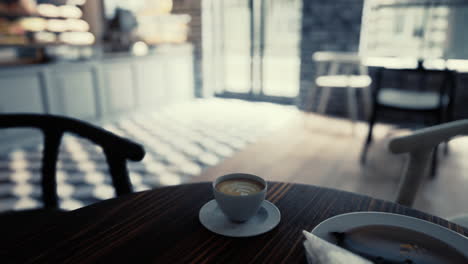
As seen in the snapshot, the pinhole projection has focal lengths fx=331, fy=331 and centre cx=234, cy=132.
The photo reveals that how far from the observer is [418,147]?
0.88 m

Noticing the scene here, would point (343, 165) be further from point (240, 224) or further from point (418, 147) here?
point (240, 224)

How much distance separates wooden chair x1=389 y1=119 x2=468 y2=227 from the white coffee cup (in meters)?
0.46

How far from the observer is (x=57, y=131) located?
1011 mm

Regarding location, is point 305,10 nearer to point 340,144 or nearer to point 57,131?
point 340,144

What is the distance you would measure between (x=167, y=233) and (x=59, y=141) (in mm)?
652

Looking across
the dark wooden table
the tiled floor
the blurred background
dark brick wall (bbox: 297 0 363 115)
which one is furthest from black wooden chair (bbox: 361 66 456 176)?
the dark wooden table

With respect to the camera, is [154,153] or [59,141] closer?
[59,141]

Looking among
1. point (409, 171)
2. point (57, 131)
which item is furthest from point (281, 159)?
point (57, 131)

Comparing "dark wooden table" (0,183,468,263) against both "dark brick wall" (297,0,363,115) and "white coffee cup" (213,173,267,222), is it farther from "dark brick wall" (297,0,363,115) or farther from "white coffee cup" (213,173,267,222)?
"dark brick wall" (297,0,363,115)

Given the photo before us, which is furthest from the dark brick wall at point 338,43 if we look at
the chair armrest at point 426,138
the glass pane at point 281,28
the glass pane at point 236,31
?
the chair armrest at point 426,138

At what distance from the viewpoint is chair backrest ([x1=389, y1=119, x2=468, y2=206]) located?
2.86ft

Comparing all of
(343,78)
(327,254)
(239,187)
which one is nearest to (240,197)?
(239,187)

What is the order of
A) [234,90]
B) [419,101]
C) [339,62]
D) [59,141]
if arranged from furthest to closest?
[234,90] → [339,62] → [419,101] → [59,141]

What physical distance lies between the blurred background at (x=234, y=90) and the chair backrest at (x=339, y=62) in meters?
0.02
